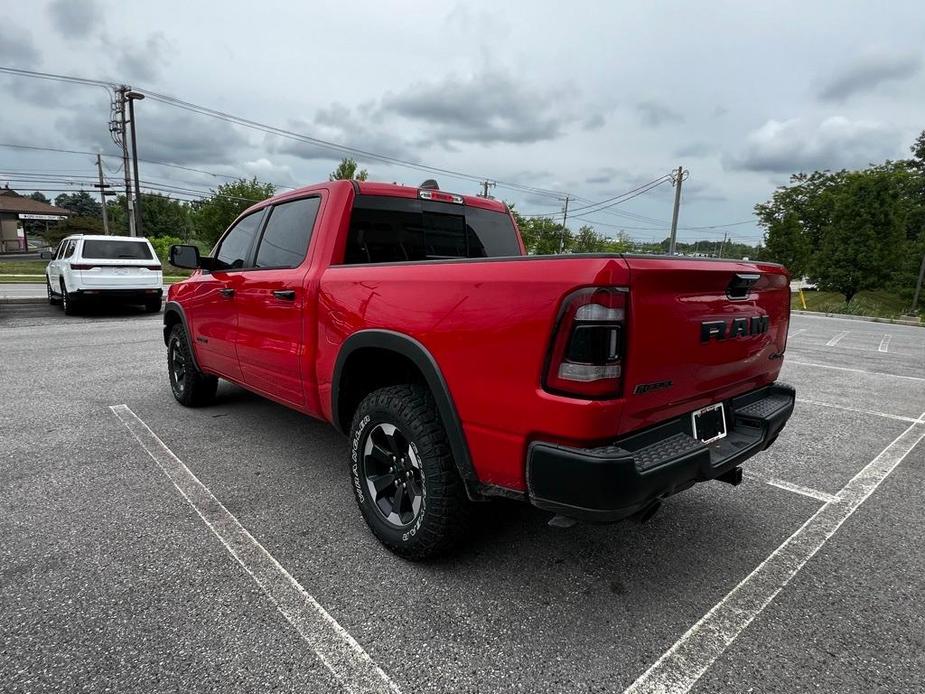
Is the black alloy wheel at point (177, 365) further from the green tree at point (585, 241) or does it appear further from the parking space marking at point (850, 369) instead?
the green tree at point (585, 241)

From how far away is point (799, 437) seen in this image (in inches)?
173

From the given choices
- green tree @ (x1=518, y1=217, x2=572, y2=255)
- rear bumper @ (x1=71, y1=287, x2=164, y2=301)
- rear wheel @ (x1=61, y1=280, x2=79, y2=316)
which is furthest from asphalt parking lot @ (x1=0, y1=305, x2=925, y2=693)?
green tree @ (x1=518, y1=217, x2=572, y2=255)

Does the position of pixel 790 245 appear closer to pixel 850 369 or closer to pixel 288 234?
pixel 850 369

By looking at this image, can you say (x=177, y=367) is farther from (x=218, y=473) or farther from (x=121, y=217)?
(x=121, y=217)

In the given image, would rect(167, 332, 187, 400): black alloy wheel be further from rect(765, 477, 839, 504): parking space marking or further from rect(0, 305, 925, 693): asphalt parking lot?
rect(765, 477, 839, 504): parking space marking

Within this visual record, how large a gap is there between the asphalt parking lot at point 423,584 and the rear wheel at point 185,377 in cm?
78

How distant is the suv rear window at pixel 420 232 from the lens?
3041mm

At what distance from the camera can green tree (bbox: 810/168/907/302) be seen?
2616 cm

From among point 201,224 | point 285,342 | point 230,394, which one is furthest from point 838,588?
point 201,224

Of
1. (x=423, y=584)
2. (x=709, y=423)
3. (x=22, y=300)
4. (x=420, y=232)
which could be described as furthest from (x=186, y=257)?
(x=22, y=300)

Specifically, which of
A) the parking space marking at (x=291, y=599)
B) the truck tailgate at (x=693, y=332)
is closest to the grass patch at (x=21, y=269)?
the parking space marking at (x=291, y=599)

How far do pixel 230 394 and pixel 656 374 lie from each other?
466 centimetres

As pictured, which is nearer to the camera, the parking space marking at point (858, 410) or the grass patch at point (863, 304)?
the parking space marking at point (858, 410)

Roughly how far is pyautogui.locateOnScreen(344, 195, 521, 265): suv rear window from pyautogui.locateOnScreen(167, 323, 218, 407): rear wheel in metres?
2.41
